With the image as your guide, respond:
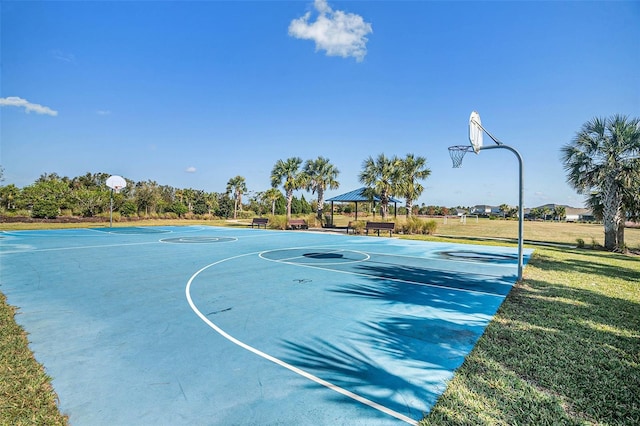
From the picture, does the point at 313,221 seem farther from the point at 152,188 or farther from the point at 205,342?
the point at 205,342

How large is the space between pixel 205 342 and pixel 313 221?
27.9 m

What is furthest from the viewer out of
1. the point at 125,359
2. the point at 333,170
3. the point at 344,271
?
the point at 333,170

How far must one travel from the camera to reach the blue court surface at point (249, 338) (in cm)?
311

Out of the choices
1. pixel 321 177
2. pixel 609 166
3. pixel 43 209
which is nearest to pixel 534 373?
pixel 609 166

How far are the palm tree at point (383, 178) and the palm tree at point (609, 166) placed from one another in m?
12.8

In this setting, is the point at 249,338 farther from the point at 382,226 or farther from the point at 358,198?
the point at 358,198

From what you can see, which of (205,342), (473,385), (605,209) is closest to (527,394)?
(473,385)

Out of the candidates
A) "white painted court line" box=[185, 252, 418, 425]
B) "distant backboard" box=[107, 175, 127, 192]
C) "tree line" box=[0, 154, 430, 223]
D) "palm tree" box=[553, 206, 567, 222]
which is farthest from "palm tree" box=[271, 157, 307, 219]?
"palm tree" box=[553, 206, 567, 222]

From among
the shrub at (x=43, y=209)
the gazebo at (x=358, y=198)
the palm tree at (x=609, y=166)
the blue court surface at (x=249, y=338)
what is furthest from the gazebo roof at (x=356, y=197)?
the shrub at (x=43, y=209)

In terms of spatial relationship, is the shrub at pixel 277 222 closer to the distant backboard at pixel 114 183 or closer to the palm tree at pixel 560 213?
the distant backboard at pixel 114 183

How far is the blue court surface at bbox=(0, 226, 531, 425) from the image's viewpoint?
10.2ft

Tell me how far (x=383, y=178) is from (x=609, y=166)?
15.4 meters

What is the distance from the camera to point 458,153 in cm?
1105

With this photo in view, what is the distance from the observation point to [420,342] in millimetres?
4598
